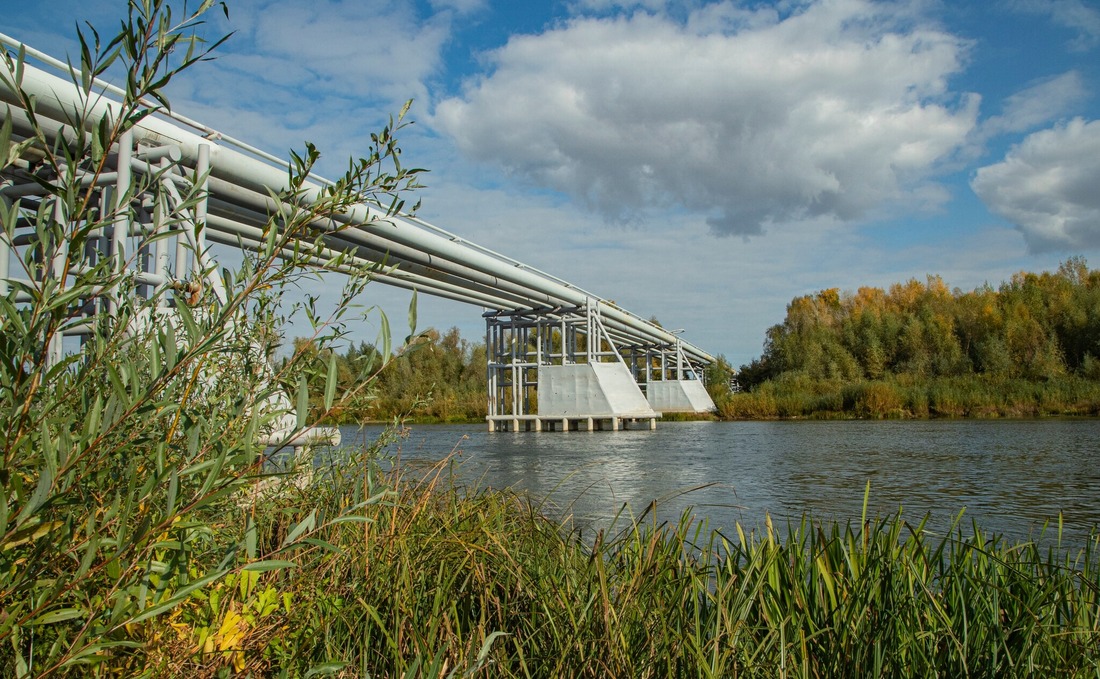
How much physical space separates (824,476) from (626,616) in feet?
38.7

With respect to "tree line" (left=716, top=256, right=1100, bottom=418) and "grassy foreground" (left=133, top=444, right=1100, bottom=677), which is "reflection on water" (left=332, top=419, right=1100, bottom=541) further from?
"tree line" (left=716, top=256, right=1100, bottom=418)

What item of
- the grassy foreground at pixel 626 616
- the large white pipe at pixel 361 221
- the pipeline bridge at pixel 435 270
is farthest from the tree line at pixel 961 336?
the grassy foreground at pixel 626 616

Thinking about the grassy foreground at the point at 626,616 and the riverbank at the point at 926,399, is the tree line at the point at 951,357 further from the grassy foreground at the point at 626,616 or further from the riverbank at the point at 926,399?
the grassy foreground at the point at 626,616

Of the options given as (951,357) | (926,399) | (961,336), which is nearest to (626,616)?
(926,399)

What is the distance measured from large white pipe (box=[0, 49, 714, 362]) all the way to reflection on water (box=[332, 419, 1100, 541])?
11.8 ft

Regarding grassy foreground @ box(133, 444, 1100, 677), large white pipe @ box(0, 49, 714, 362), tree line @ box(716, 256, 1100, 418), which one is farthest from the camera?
tree line @ box(716, 256, 1100, 418)

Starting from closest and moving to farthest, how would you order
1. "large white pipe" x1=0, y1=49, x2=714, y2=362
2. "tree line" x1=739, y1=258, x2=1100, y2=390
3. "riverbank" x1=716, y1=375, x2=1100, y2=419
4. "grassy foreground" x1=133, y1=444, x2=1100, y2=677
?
"grassy foreground" x1=133, y1=444, x2=1100, y2=677, "large white pipe" x1=0, y1=49, x2=714, y2=362, "riverbank" x1=716, y1=375, x2=1100, y2=419, "tree line" x1=739, y1=258, x2=1100, y2=390

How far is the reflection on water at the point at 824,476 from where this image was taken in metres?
8.91

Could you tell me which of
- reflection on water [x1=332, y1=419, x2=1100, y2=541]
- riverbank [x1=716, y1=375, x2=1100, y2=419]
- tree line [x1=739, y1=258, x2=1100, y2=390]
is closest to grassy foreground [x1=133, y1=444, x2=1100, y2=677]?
reflection on water [x1=332, y1=419, x2=1100, y2=541]

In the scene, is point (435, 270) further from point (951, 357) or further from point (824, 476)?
point (951, 357)

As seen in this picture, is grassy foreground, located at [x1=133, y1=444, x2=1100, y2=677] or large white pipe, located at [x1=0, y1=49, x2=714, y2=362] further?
large white pipe, located at [x1=0, y1=49, x2=714, y2=362]

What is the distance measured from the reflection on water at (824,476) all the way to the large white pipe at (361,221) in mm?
3593

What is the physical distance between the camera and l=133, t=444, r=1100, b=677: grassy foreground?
2443 millimetres

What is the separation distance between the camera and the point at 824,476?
13789 mm
